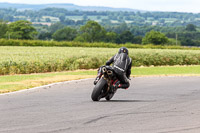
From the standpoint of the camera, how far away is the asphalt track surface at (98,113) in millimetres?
8391

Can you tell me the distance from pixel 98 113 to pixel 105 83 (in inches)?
83.4

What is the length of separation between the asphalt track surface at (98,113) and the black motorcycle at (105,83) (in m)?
0.23

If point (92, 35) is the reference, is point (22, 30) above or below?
above

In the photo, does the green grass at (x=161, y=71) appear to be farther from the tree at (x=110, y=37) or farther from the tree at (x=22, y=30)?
the tree at (x=22, y=30)

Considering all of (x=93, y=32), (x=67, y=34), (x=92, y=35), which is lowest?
(x=67, y=34)

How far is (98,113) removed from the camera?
10.3 metres

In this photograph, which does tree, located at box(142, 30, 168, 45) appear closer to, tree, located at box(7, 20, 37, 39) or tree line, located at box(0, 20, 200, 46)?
tree line, located at box(0, 20, 200, 46)

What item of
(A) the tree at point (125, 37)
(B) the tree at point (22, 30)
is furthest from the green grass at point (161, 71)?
(B) the tree at point (22, 30)

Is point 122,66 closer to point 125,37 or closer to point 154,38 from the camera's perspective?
point 154,38

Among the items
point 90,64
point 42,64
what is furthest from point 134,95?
point 90,64

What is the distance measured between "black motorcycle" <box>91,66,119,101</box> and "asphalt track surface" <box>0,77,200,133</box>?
0.76 feet

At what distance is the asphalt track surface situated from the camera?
8391mm

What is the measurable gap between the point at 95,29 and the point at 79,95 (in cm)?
13983

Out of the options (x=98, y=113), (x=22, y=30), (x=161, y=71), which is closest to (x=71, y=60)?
(x=161, y=71)
